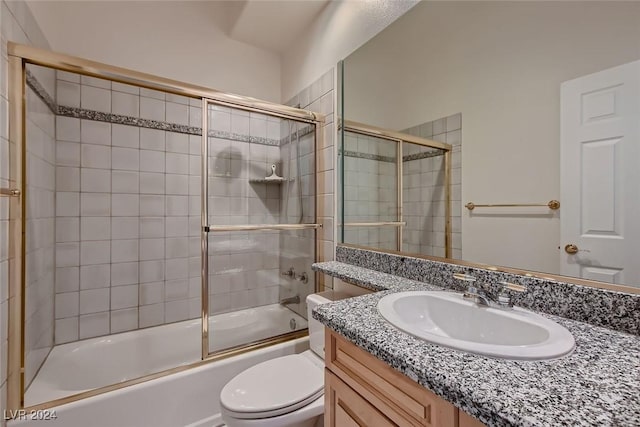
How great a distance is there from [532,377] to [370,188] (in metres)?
1.22

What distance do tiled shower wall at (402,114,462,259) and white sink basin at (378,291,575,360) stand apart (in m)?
0.26

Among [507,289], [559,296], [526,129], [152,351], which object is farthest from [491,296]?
[152,351]

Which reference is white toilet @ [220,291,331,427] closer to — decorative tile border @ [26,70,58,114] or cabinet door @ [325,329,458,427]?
cabinet door @ [325,329,458,427]

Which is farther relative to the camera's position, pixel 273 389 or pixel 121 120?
pixel 121 120

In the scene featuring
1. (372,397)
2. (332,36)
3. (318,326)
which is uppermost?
(332,36)

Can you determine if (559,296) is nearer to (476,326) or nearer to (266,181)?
(476,326)

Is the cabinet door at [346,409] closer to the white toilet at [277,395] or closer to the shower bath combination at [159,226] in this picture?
the white toilet at [277,395]

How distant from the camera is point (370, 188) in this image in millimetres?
1653

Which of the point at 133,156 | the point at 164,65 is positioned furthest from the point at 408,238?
the point at 164,65

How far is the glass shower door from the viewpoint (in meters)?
1.79

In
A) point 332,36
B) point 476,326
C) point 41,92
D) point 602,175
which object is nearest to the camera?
point 602,175

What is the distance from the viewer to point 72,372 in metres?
1.62

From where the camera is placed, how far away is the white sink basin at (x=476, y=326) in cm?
62

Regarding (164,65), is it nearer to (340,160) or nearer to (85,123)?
(85,123)
